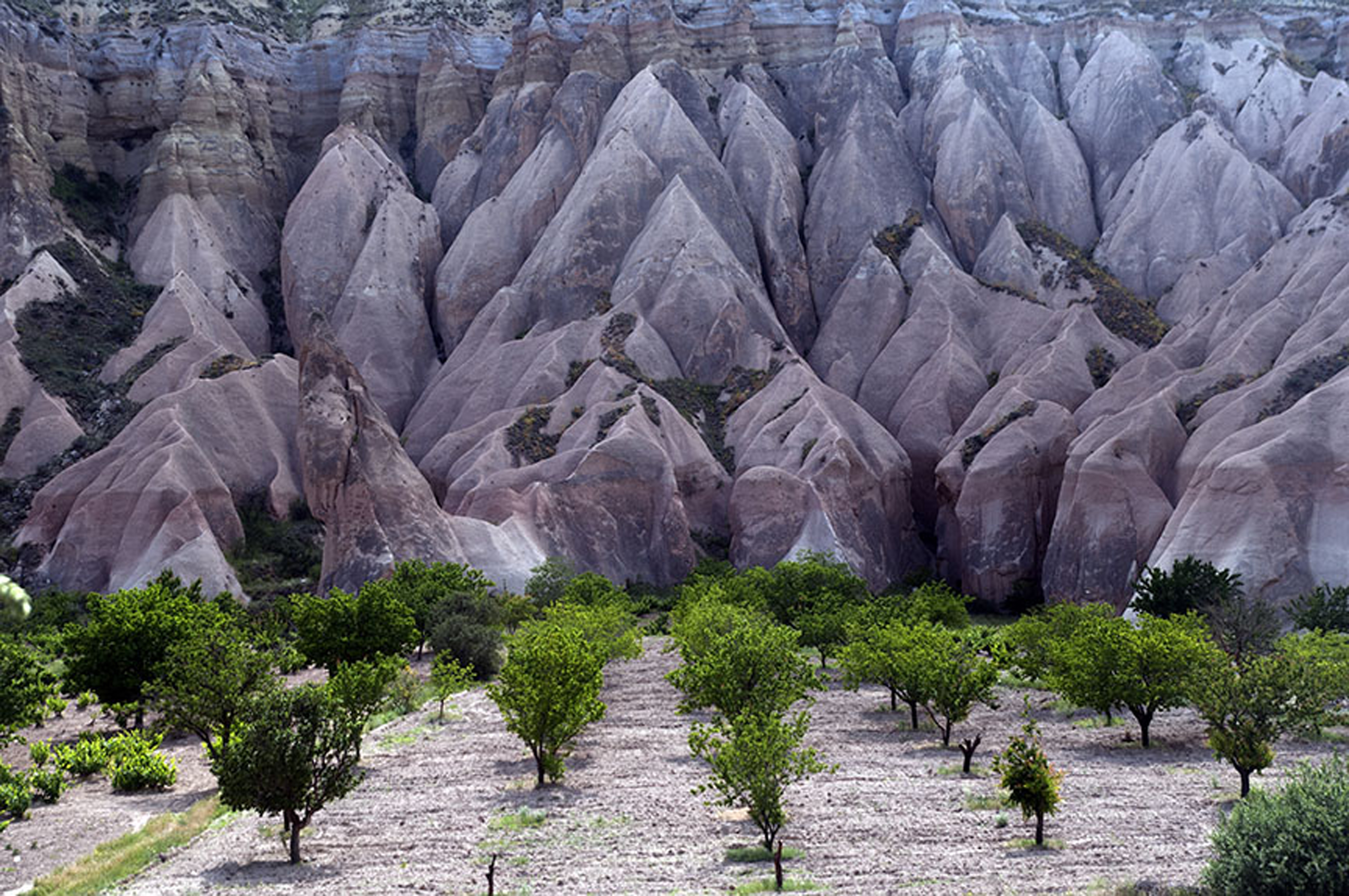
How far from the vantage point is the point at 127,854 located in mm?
20172

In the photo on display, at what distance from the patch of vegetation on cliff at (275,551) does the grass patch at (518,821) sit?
135 ft

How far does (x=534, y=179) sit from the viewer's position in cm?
9119

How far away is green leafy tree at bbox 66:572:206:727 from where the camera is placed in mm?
33344

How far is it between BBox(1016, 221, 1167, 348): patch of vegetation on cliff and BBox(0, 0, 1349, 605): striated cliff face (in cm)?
39

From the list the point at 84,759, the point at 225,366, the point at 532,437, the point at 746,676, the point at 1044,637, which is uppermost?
the point at 225,366

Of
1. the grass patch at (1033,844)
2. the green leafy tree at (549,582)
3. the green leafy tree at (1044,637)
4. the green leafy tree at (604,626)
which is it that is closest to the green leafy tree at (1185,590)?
the green leafy tree at (1044,637)

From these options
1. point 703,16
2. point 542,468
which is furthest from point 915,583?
point 703,16

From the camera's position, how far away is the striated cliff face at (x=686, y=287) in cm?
5897

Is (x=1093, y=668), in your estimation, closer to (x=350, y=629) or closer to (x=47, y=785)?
(x=350, y=629)

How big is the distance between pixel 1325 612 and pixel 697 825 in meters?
30.7

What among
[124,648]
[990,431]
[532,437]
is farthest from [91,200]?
[124,648]

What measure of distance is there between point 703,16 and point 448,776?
287 ft

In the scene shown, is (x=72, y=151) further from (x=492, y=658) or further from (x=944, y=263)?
(x=492, y=658)

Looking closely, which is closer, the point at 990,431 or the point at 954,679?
the point at 954,679
